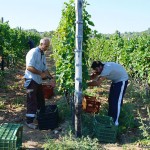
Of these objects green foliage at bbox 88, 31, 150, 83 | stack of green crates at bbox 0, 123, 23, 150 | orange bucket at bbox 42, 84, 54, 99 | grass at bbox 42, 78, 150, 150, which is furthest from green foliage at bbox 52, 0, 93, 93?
orange bucket at bbox 42, 84, 54, 99

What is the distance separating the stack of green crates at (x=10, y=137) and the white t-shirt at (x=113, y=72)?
2168 millimetres

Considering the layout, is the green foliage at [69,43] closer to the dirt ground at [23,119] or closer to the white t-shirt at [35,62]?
the white t-shirt at [35,62]

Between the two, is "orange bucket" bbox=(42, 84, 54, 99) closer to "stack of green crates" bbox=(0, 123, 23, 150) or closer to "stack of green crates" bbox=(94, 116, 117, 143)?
"stack of green crates" bbox=(94, 116, 117, 143)

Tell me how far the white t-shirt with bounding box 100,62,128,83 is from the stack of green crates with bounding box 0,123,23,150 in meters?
2.17

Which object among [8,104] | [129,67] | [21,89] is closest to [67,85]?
[8,104]

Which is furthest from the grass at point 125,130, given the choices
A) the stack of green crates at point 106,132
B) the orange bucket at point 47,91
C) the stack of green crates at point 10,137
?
the orange bucket at point 47,91

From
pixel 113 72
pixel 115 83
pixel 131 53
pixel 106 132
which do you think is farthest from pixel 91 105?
pixel 131 53

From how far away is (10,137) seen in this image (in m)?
4.93

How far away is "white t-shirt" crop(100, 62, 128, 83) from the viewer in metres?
6.53

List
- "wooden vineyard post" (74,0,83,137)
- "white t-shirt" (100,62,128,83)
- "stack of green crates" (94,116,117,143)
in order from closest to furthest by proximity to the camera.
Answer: "wooden vineyard post" (74,0,83,137) → "stack of green crates" (94,116,117,143) → "white t-shirt" (100,62,128,83)

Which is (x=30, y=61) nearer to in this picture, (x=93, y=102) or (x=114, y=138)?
(x=93, y=102)

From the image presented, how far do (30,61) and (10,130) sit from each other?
191 centimetres

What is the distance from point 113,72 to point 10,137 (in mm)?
2709

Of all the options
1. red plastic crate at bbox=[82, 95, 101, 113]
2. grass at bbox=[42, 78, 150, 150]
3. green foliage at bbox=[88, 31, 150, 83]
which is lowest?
grass at bbox=[42, 78, 150, 150]
